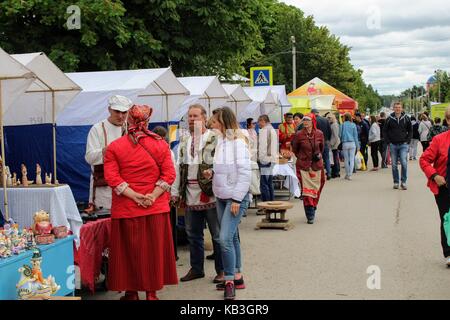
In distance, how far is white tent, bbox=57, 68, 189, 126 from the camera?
1020cm

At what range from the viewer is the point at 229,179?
6121 millimetres

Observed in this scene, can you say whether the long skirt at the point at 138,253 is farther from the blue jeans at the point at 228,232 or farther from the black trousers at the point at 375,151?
the black trousers at the point at 375,151

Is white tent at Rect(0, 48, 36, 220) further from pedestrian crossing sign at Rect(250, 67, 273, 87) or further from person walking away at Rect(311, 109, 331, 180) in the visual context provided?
pedestrian crossing sign at Rect(250, 67, 273, 87)

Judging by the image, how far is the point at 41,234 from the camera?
549cm

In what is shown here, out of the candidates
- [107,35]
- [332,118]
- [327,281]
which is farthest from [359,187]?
[327,281]

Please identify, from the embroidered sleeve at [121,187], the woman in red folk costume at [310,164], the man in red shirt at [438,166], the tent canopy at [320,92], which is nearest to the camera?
the embroidered sleeve at [121,187]

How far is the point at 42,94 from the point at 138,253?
13.0 ft

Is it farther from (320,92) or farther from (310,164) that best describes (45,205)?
(320,92)

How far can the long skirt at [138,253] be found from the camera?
18.6ft

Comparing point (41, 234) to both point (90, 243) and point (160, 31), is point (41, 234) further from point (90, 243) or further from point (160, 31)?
point (160, 31)

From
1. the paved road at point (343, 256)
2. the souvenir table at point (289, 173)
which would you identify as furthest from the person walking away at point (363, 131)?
the souvenir table at point (289, 173)

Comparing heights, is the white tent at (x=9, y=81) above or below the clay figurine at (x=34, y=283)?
above

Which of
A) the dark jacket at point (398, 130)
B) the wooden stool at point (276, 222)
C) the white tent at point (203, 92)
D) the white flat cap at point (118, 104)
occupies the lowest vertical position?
the wooden stool at point (276, 222)

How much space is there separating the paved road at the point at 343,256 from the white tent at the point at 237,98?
416 centimetres
